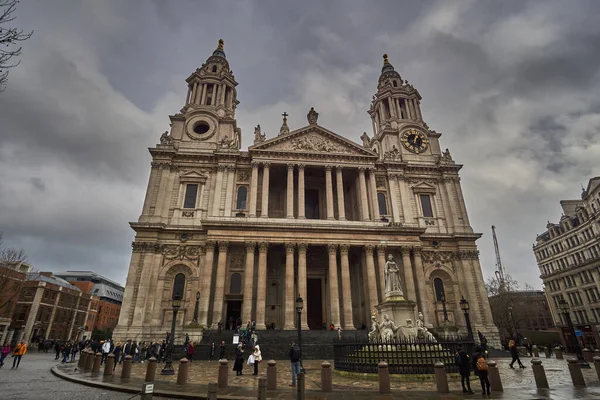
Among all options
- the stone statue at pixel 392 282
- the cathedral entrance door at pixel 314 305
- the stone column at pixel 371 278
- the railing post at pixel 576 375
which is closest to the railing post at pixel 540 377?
the railing post at pixel 576 375

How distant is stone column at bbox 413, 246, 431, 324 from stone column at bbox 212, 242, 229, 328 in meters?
17.2

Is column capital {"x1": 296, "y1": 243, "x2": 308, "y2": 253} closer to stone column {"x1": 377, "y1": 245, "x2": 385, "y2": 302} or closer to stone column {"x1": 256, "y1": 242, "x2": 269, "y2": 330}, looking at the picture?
stone column {"x1": 256, "y1": 242, "x2": 269, "y2": 330}

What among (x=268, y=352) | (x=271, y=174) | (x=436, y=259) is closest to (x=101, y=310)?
(x=271, y=174)

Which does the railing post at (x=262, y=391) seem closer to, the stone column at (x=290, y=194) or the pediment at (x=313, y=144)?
the stone column at (x=290, y=194)

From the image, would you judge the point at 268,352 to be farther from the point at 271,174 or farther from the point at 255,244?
the point at 271,174

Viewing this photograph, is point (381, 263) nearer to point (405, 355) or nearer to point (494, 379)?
point (405, 355)

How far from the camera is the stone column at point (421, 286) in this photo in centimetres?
2886

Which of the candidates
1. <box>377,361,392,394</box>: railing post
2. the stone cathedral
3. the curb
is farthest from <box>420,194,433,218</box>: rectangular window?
the curb

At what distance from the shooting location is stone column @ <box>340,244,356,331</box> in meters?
27.0

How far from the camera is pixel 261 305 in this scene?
2662 centimetres

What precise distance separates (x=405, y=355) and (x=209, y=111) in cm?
3402

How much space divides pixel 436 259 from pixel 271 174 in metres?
19.2

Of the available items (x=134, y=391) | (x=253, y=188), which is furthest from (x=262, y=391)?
(x=253, y=188)

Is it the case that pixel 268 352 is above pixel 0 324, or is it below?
below
